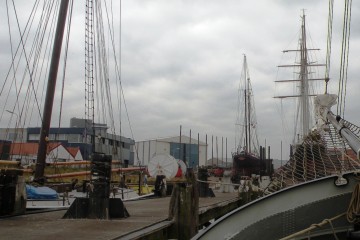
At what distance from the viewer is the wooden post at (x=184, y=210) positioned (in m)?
8.56

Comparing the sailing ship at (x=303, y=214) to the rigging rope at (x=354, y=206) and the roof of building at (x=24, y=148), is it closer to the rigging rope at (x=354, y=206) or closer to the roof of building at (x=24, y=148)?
the rigging rope at (x=354, y=206)

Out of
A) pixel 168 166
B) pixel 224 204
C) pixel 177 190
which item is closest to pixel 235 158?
pixel 168 166

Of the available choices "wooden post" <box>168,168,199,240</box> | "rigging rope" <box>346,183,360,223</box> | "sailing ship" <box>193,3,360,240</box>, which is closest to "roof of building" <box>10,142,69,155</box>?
"wooden post" <box>168,168,199,240</box>

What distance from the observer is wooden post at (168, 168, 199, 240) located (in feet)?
28.1

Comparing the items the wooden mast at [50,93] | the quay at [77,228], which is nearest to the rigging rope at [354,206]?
the quay at [77,228]

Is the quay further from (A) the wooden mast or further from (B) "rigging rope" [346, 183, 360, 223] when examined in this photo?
(A) the wooden mast

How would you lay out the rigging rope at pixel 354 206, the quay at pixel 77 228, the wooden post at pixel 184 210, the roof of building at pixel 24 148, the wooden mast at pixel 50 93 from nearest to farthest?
the rigging rope at pixel 354 206 → the quay at pixel 77 228 → the wooden post at pixel 184 210 → the wooden mast at pixel 50 93 → the roof of building at pixel 24 148

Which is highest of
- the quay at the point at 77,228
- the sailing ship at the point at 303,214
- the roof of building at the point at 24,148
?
the roof of building at the point at 24,148

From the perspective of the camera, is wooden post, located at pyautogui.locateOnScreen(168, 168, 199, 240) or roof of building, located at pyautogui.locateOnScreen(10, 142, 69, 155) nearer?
wooden post, located at pyautogui.locateOnScreen(168, 168, 199, 240)

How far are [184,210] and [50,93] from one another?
8.30m

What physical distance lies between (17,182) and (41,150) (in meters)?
5.79

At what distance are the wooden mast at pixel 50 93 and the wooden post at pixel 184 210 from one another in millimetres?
6710

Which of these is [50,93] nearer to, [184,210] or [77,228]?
[184,210]

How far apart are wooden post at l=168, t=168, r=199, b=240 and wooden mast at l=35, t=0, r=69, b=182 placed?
671 centimetres
